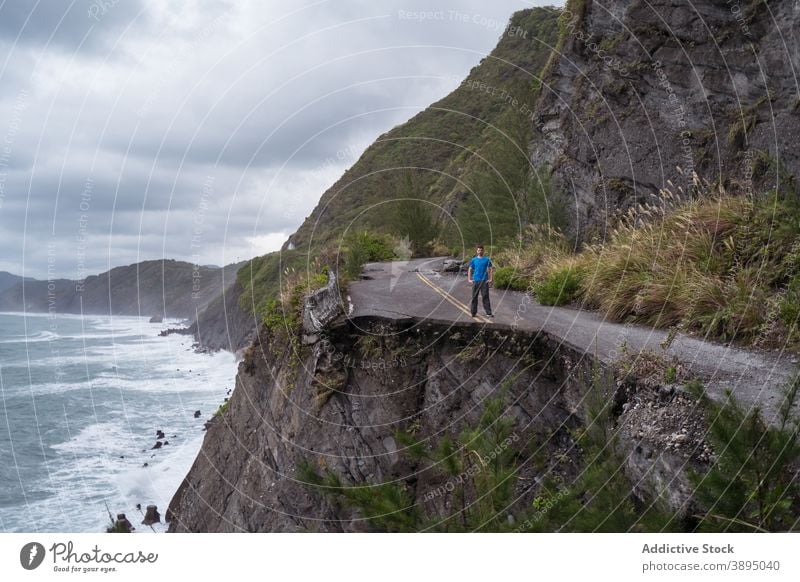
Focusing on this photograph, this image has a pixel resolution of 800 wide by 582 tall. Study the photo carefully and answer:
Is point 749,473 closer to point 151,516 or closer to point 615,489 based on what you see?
point 615,489

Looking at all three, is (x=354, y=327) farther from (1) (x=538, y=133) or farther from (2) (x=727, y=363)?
(1) (x=538, y=133)

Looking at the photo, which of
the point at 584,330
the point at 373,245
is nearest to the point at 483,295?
the point at 584,330

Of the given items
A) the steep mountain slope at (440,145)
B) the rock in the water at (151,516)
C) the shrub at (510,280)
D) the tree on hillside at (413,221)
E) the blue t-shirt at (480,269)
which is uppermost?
the steep mountain slope at (440,145)

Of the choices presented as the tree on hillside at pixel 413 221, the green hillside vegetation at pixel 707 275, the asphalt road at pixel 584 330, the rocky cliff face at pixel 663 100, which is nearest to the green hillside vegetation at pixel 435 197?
the tree on hillside at pixel 413 221

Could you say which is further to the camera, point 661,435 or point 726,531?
point 661,435

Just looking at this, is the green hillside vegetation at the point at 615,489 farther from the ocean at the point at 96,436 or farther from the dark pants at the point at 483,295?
the ocean at the point at 96,436

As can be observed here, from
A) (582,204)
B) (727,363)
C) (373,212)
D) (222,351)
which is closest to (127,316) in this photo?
(222,351)

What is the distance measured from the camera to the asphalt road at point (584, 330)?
17.3 feet

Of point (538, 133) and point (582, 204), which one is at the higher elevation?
point (538, 133)

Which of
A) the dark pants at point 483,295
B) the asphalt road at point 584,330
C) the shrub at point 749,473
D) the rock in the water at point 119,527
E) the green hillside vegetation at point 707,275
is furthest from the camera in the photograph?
the dark pants at point 483,295

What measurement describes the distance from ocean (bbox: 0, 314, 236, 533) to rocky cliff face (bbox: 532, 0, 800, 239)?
1569cm

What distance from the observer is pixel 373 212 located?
38812mm

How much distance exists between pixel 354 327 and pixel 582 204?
1209 cm

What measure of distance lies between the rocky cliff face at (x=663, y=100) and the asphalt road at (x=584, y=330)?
18.3ft
